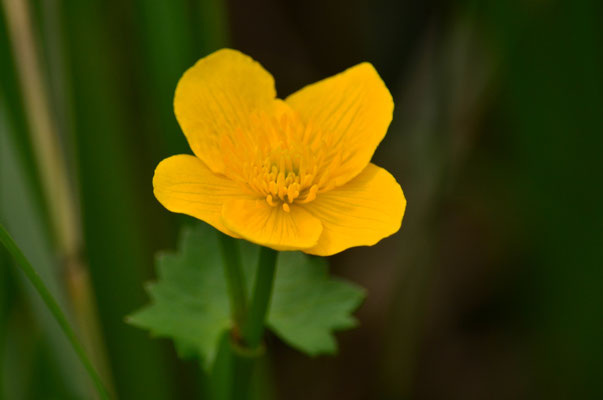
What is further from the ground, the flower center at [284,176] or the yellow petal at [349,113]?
the yellow petal at [349,113]

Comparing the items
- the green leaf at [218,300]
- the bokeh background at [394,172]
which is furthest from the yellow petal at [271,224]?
the bokeh background at [394,172]

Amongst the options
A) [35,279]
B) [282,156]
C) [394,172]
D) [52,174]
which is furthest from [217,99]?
[394,172]

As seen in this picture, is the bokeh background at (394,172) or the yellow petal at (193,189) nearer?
the yellow petal at (193,189)

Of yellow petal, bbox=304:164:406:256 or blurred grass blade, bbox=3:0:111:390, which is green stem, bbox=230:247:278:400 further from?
blurred grass blade, bbox=3:0:111:390

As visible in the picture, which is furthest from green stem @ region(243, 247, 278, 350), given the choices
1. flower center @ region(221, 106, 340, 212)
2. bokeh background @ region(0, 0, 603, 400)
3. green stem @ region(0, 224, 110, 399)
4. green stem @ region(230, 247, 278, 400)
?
bokeh background @ region(0, 0, 603, 400)

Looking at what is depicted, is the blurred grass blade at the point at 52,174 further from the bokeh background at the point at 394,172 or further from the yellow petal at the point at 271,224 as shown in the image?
the yellow petal at the point at 271,224

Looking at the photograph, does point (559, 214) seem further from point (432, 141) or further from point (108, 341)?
point (108, 341)
